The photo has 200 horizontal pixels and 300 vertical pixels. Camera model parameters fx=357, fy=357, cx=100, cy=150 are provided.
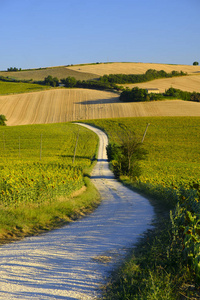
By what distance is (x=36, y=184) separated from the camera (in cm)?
1661

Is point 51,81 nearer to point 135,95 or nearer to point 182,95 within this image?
point 135,95

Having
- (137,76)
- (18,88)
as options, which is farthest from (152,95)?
(18,88)

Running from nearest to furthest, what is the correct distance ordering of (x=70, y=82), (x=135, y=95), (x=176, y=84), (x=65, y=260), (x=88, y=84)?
(x=65, y=260), (x=135, y=95), (x=176, y=84), (x=88, y=84), (x=70, y=82)

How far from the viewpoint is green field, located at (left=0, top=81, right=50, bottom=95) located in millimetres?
138250

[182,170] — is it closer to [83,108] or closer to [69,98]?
[83,108]

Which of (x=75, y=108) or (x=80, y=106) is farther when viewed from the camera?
(x=80, y=106)

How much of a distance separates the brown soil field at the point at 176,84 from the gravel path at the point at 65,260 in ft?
406

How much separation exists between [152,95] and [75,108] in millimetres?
26809

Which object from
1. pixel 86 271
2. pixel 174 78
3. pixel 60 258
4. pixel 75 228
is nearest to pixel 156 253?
pixel 86 271

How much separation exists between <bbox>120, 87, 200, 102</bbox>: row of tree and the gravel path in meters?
108

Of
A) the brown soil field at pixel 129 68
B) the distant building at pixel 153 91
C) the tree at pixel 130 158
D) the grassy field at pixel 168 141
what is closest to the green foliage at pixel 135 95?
the distant building at pixel 153 91

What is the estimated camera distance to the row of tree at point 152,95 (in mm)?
117812

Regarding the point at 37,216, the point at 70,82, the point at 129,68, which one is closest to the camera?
the point at 37,216

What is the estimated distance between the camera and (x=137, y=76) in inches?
5965
